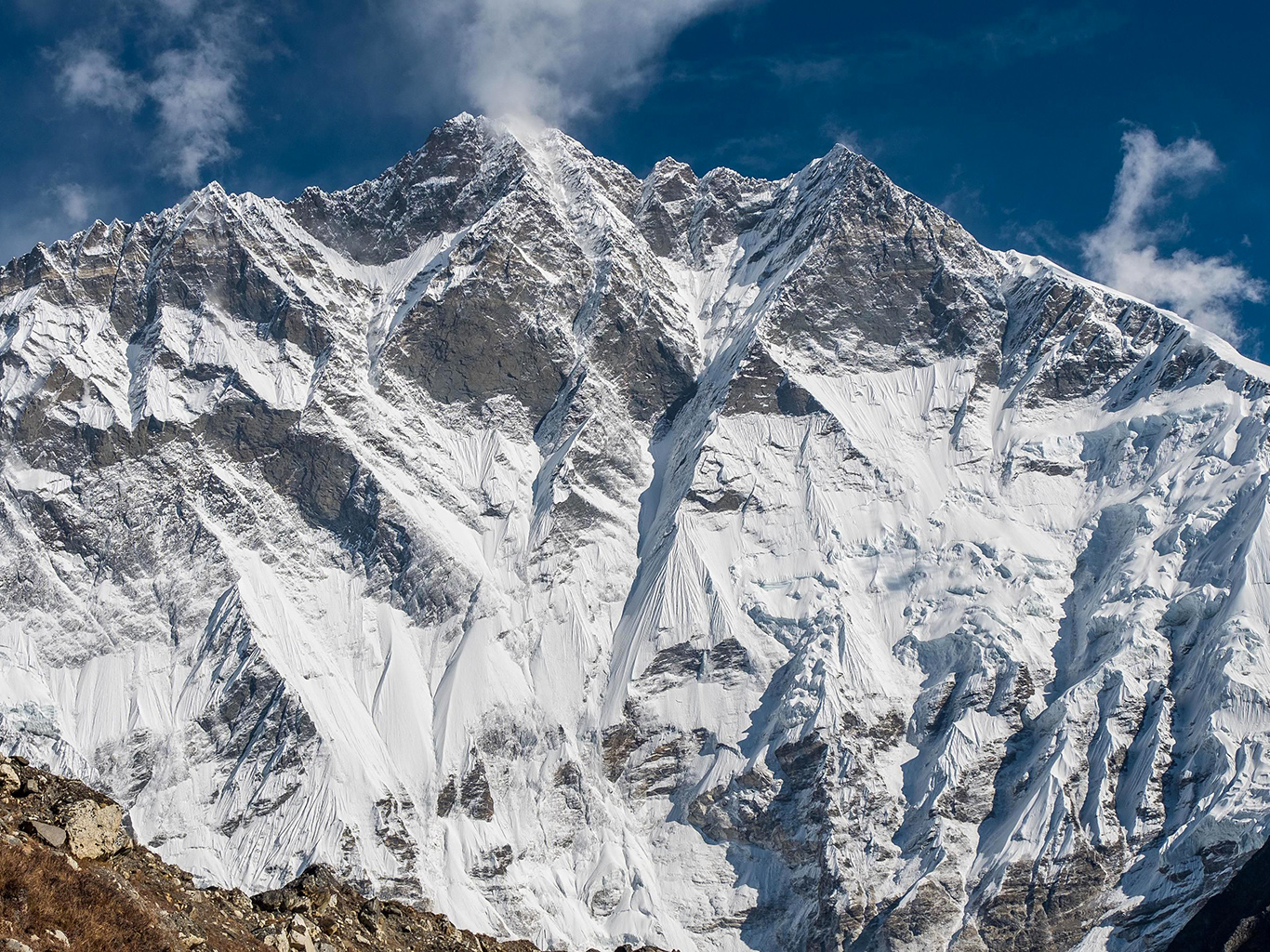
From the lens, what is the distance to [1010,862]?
16625cm

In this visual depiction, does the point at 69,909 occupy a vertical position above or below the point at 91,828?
below

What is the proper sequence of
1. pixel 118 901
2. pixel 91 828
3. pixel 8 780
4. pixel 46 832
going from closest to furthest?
pixel 118 901 → pixel 46 832 → pixel 91 828 → pixel 8 780

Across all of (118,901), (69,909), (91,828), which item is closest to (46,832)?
(91,828)

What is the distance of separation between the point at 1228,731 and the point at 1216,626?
59.7 ft

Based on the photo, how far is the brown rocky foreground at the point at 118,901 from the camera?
957 inches

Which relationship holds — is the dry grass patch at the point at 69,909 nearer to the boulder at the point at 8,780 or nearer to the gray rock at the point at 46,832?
the gray rock at the point at 46,832

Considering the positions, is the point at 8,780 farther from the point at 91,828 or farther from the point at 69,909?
the point at 69,909

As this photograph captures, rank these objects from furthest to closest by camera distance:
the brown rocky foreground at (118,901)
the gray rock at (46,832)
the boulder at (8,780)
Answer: the boulder at (8,780), the gray rock at (46,832), the brown rocky foreground at (118,901)

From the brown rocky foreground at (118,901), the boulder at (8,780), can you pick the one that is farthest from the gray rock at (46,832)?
the boulder at (8,780)

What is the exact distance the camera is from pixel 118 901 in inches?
1041

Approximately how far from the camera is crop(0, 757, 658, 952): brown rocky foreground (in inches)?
957

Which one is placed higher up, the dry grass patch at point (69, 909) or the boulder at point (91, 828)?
the boulder at point (91, 828)

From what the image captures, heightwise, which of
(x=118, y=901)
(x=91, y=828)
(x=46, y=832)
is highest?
(x=91, y=828)

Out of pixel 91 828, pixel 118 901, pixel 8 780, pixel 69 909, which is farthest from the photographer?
pixel 8 780
